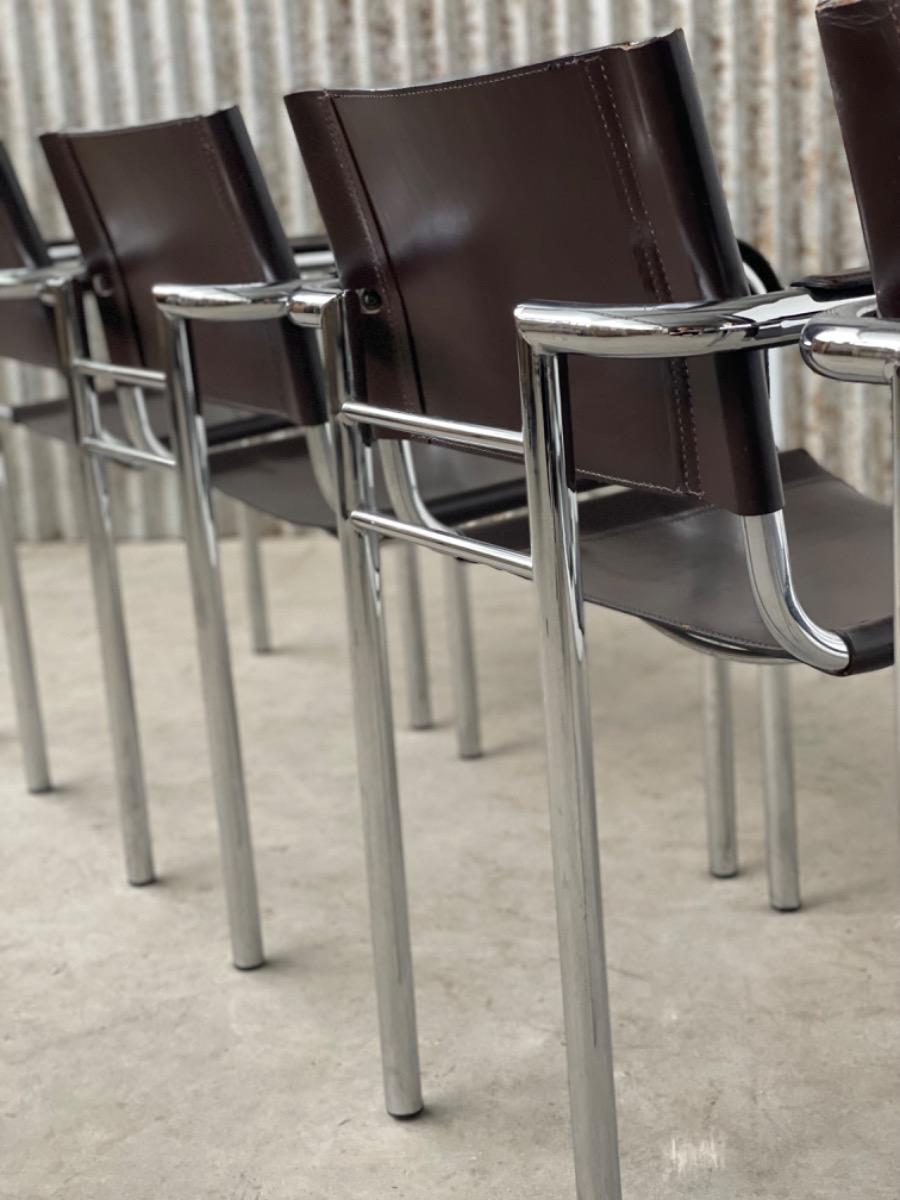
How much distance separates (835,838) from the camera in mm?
1870

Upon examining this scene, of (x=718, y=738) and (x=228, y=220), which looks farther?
(x=718, y=738)

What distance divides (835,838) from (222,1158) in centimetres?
89

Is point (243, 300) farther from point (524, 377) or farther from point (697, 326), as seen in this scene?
point (697, 326)

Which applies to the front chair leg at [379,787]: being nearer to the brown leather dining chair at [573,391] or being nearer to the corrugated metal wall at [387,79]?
the brown leather dining chair at [573,391]

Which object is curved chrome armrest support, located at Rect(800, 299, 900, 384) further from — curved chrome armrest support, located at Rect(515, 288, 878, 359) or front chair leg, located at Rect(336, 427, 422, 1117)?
front chair leg, located at Rect(336, 427, 422, 1117)

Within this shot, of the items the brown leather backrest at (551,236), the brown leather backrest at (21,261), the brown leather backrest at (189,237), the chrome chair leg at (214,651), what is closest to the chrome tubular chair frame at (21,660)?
the brown leather backrest at (21,261)

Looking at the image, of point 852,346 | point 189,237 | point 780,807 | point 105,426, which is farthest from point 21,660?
point 852,346

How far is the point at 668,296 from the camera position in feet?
3.11

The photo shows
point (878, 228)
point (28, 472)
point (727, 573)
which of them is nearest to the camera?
point (878, 228)

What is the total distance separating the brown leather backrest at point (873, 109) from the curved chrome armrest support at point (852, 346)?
0.03m

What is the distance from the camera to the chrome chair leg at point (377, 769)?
51.1 inches

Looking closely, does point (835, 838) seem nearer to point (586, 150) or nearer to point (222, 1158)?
point (222, 1158)

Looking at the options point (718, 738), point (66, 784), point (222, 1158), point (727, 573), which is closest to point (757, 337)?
point (727, 573)

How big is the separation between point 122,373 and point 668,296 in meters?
0.87
